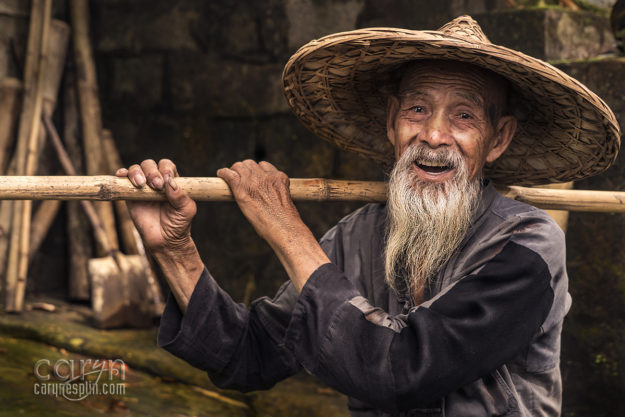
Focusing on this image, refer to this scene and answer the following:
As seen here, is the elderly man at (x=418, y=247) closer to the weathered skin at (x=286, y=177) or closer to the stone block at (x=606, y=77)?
the weathered skin at (x=286, y=177)

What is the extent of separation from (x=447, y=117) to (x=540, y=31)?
1.33m

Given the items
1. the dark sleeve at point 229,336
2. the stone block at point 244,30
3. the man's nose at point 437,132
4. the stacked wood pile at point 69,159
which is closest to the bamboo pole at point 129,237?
the stacked wood pile at point 69,159

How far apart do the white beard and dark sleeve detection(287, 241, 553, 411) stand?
22cm

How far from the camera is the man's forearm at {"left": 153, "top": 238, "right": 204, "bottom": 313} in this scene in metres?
1.98

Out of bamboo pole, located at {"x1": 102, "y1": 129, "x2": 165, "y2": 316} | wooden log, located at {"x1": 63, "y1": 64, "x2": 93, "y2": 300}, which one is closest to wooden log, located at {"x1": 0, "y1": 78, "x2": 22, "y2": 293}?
wooden log, located at {"x1": 63, "y1": 64, "x2": 93, "y2": 300}

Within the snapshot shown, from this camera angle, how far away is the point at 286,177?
1.94m

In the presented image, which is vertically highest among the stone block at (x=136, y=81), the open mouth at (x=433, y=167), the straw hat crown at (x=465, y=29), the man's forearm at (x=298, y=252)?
the stone block at (x=136, y=81)

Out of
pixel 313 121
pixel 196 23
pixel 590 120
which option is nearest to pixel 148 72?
pixel 196 23

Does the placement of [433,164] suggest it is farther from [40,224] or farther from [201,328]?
[40,224]

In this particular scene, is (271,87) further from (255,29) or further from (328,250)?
(328,250)

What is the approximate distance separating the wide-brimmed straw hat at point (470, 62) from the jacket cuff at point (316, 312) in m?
0.64

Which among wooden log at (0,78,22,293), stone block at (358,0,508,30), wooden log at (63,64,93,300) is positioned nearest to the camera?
stone block at (358,0,508,30)

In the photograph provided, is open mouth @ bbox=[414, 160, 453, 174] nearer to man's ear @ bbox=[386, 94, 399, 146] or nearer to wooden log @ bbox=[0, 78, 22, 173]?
man's ear @ bbox=[386, 94, 399, 146]

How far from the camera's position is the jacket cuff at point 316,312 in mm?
1665
